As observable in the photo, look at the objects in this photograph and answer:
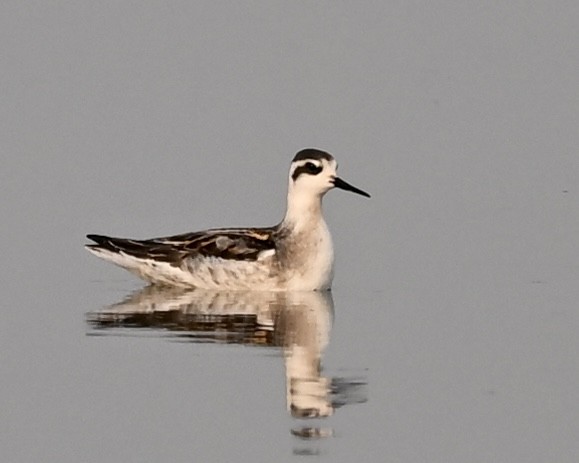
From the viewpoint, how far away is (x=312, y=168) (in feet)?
78.9

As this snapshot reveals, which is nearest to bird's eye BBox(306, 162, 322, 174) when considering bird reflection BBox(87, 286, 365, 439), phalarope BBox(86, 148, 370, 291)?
phalarope BBox(86, 148, 370, 291)

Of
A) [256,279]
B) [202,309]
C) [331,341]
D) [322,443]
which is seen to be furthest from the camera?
[256,279]

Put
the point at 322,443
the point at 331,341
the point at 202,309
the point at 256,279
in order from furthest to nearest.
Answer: the point at 256,279 < the point at 202,309 < the point at 331,341 < the point at 322,443

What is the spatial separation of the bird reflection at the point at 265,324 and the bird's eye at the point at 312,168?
163 centimetres

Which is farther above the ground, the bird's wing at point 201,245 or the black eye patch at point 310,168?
the black eye patch at point 310,168

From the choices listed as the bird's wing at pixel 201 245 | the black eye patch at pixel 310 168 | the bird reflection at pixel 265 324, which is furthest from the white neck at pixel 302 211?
the bird reflection at pixel 265 324

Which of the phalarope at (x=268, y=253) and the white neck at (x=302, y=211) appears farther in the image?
the white neck at (x=302, y=211)

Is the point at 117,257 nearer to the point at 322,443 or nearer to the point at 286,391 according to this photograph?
the point at 286,391

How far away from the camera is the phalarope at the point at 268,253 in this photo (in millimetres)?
23672

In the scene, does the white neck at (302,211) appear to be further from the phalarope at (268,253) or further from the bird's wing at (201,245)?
the bird's wing at (201,245)

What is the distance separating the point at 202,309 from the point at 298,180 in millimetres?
2745

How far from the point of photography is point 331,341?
1966cm

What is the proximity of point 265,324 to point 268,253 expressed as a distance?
2934 mm

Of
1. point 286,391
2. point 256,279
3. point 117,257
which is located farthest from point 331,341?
point 117,257
